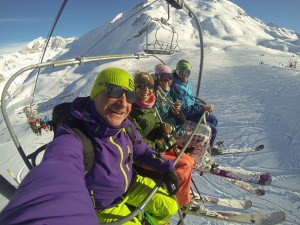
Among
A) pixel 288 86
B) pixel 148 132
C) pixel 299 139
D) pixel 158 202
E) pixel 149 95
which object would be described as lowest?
pixel 288 86

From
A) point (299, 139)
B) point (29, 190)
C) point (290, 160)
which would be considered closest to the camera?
point (29, 190)

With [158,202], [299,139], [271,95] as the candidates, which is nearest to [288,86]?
[271,95]

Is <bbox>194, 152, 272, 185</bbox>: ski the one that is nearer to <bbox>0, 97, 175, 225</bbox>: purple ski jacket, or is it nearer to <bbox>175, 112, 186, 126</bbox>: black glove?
<bbox>175, 112, 186, 126</bbox>: black glove

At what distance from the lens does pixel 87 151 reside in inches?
79.7

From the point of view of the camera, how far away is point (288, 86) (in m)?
13.6

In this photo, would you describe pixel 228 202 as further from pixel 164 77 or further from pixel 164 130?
pixel 164 77

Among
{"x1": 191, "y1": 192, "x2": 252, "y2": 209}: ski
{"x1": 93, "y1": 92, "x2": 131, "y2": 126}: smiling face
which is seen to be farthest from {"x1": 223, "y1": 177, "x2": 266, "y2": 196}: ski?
{"x1": 93, "y1": 92, "x2": 131, "y2": 126}: smiling face

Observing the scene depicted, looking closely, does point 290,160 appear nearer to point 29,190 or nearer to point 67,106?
point 67,106

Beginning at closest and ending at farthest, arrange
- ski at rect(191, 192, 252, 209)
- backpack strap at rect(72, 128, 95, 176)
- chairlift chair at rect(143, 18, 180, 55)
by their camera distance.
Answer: backpack strap at rect(72, 128, 95, 176) < chairlift chair at rect(143, 18, 180, 55) < ski at rect(191, 192, 252, 209)

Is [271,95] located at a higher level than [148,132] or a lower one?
lower

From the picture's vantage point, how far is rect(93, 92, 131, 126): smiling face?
226cm

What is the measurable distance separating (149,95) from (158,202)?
148cm

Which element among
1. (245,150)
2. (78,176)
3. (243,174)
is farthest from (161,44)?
(78,176)

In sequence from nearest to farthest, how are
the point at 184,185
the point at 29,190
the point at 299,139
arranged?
the point at 29,190
the point at 184,185
the point at 299,139
